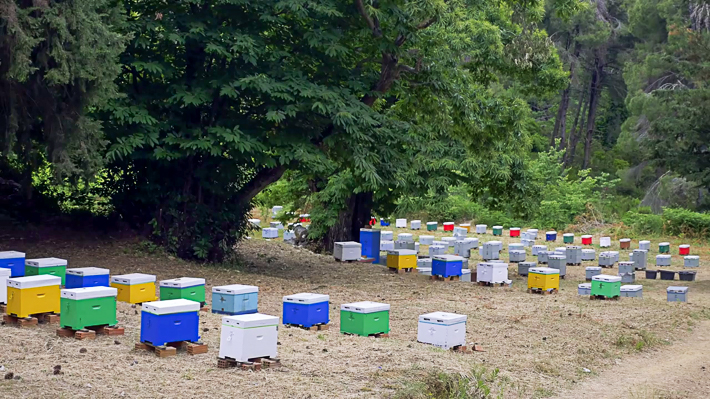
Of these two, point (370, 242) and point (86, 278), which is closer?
point (86, 278)

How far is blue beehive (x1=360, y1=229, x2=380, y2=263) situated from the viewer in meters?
20.8

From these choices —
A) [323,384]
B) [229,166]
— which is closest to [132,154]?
[229,166]

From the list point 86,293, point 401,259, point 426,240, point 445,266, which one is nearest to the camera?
point 86,293

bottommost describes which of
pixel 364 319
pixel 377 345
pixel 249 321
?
pixel 377 345

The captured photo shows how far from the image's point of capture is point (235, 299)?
10219 mm

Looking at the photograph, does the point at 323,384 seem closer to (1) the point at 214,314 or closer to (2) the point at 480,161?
(1) the point at 214,314

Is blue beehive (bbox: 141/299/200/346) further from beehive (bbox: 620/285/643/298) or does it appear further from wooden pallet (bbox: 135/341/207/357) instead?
beehive (bbox: 620/285/643/298)

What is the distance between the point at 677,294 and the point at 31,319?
1287cm

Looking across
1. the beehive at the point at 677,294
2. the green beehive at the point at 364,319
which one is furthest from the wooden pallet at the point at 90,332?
the beehive at the point at 677,294

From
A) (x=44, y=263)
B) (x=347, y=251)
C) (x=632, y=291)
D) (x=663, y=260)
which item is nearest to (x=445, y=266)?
(x=347, y=251)

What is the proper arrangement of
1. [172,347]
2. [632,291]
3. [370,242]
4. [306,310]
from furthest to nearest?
[370,242], [632,291], [306,310], [172,347]

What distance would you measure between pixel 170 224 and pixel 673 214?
74.9ft

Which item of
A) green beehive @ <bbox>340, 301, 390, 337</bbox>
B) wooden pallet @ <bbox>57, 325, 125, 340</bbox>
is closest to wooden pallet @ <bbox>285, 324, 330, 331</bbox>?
green beehive @ <bbox>340, 301, 390, 337</bbox>

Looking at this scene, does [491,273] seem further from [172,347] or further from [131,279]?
[172,347]
